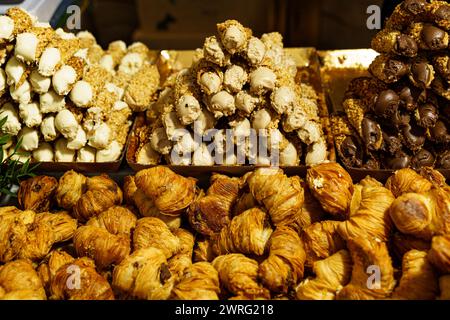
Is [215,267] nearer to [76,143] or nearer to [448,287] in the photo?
[448,287]

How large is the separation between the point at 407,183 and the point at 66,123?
1407 millimetres

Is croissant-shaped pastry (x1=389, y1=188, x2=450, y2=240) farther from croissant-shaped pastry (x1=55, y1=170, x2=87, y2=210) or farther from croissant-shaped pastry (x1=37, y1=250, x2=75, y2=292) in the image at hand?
croissant-shaped pastry (x1=55, y1=170, x2=87, y2=210)

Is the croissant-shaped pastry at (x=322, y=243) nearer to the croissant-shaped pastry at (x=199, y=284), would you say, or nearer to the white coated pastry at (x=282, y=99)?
the croissant-shaped pastry at (x=199, y=284)

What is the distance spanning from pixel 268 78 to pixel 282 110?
14cm

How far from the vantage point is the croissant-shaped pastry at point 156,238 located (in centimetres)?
158

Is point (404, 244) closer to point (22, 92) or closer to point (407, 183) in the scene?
point (407, 183)

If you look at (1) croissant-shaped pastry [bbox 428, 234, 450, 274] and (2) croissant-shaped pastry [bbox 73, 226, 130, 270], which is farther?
(2) croissant-shaped pastry [bbox 73, 226, 130, 270]

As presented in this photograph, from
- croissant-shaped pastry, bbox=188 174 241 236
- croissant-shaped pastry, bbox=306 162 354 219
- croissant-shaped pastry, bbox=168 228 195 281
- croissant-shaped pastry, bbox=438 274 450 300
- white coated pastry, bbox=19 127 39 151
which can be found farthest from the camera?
white coated pastry, bbox=19 127 39 151

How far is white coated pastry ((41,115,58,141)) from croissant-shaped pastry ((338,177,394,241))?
51.1 inches

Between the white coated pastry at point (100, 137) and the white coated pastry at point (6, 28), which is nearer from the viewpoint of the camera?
the white coated pastry at point (6, 28)

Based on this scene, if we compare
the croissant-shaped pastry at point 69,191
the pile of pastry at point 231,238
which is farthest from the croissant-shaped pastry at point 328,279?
the croissant-shaped pastry at point 69,191

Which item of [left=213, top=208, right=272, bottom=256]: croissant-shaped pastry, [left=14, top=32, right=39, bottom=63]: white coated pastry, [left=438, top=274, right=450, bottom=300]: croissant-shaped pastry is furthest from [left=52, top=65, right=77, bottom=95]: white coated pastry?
[left=438, top=274, right=450, bottom=300]: croissant-shaped pastry

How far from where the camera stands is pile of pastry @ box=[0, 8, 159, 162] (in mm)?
1908

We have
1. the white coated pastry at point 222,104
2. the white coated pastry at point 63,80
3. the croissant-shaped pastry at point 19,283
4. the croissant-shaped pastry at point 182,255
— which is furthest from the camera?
the white coated pastry at point 63,80
